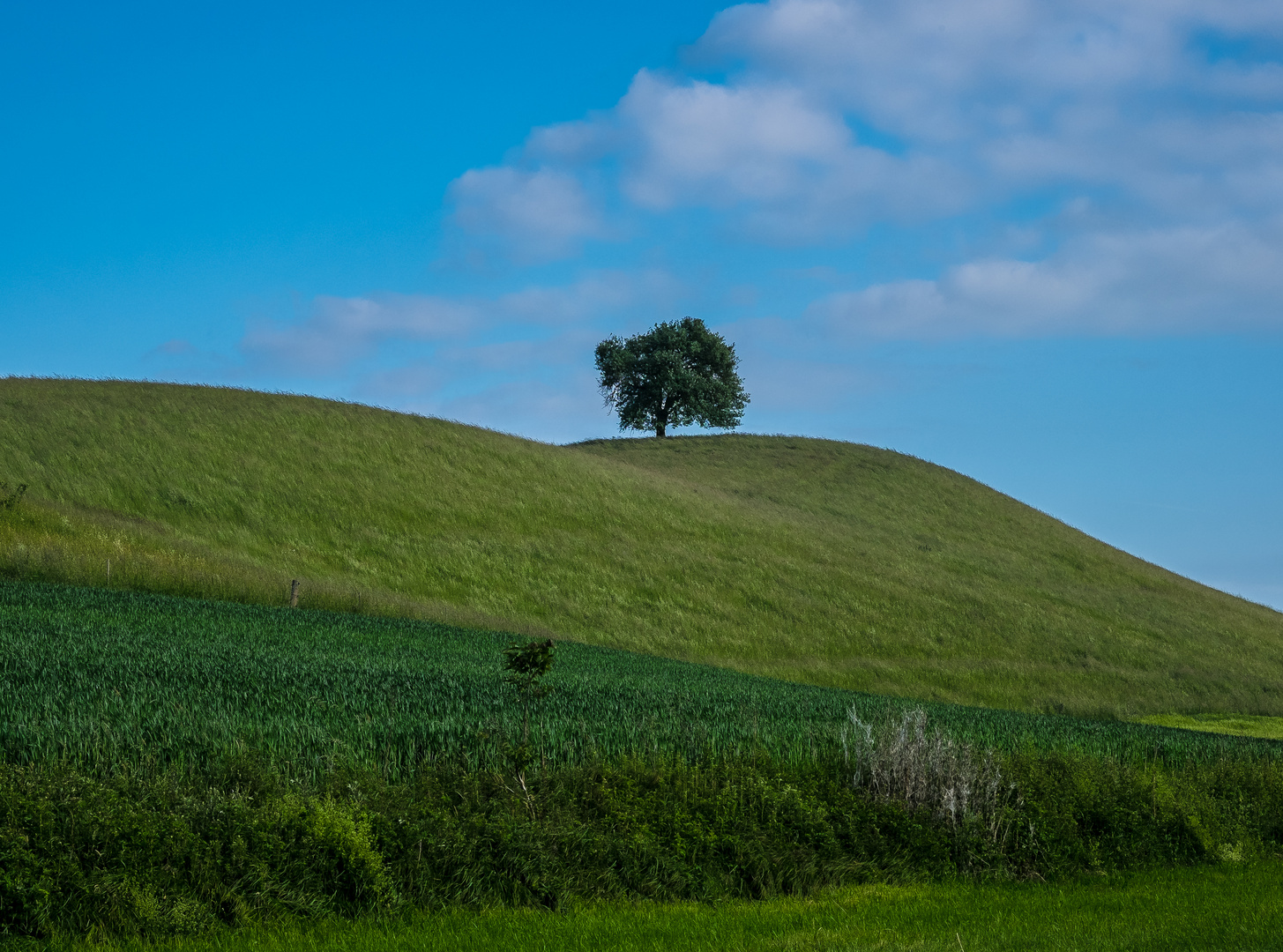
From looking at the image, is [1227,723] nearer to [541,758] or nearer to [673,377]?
[541,758]

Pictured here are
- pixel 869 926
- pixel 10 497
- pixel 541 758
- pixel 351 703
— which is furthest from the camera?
pixel 10 497

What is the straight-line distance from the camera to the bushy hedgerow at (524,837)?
8570mm

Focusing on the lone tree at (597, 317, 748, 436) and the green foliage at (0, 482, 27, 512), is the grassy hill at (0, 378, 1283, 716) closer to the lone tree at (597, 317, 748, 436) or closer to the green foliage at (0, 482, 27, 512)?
the green foliage at (0, 482, 27, 512)

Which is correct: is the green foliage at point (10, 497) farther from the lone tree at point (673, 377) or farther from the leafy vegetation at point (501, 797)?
the lone tree at point (673, 377)

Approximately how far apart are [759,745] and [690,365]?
8253 centimetres

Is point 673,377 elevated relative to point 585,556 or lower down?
elevated

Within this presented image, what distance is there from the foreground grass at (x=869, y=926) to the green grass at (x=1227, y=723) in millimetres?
22880

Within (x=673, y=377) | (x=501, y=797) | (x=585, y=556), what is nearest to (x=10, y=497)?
(x=585, y=556)

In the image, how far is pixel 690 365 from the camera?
311 ft

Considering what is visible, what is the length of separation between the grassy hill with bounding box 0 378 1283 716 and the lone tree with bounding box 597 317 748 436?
25.3 m

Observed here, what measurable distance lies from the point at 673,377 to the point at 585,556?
161 feet

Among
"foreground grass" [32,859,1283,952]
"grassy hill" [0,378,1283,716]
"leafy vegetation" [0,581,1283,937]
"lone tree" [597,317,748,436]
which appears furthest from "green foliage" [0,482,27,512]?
"lone tree" [597,317,748,436]

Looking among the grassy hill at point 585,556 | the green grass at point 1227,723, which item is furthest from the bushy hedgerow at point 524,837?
the grassy hill at point 585,556

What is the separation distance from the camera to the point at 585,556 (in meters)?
44.0
